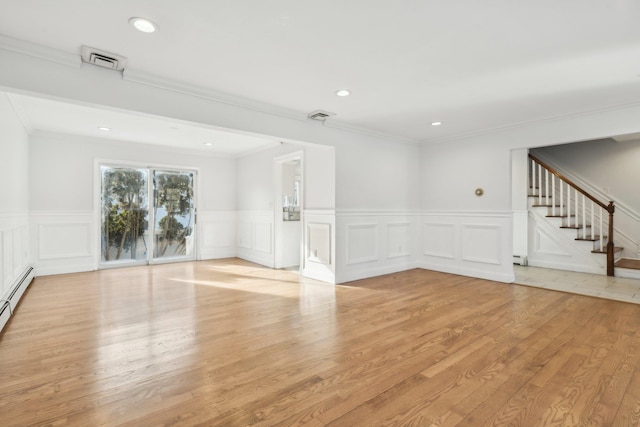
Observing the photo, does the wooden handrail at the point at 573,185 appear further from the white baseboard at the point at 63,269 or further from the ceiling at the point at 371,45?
the white baseboard at the point at 63,269

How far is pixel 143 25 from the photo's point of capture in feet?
7.03

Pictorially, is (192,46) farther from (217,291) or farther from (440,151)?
(440,151)

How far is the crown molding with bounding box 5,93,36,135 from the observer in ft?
11.8

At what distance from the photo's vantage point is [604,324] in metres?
2.95

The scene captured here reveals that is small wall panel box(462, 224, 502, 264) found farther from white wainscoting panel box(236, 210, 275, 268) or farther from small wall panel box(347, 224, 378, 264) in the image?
white wainscoting panel box(236, 210, 275, 268)

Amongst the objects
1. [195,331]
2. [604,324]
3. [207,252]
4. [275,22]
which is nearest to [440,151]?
[604,324]

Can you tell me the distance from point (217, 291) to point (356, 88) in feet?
10.1

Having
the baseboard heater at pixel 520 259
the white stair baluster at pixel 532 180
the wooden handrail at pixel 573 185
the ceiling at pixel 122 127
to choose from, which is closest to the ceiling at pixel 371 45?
the ceiling at pixel 122 127

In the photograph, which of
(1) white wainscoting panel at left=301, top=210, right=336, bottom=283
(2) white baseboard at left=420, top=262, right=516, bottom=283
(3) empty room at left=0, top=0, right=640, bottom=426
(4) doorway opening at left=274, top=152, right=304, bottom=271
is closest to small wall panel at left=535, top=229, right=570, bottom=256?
(3) empty room at left=0, top=0, right=640, bottom=426

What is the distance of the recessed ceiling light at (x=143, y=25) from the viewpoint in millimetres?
2082

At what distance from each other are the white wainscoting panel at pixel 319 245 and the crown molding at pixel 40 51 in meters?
3.31

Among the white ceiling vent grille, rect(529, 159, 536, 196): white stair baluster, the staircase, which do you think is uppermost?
the white ceiling vent grille

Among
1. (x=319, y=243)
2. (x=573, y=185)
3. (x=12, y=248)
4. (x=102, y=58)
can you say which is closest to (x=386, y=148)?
(x=319, y=243)

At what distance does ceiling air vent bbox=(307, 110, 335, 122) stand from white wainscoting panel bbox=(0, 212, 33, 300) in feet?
11.6
